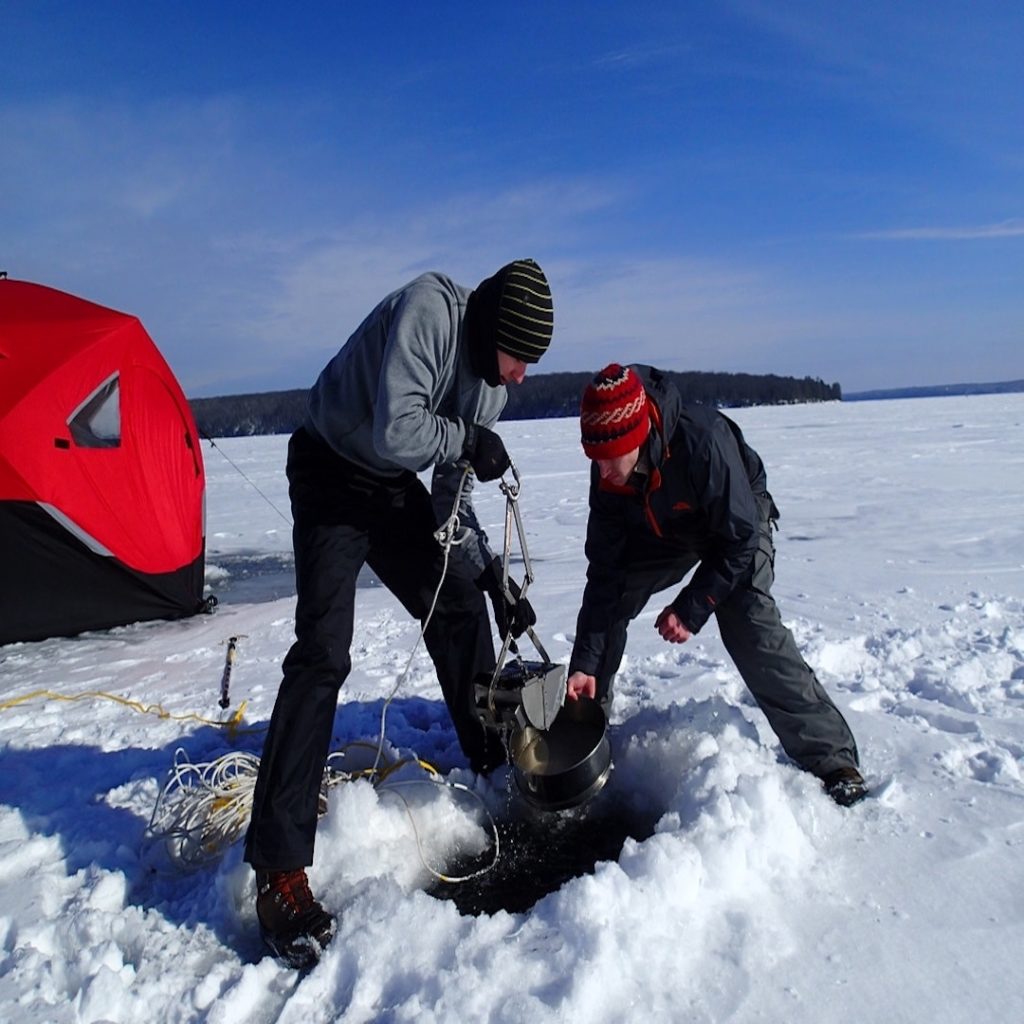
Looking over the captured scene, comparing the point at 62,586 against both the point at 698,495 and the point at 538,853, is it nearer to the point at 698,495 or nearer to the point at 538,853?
the point at 538,853

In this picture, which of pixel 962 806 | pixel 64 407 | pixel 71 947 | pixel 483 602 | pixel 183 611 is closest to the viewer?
pixel 71 947

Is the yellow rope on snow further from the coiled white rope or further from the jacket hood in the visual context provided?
the jacket hood

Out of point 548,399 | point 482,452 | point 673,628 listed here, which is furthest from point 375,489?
point 548,399

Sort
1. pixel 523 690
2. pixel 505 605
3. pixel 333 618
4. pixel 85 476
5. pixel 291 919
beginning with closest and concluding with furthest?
pixel 291 919, pixel 333 618, pixel 523 690, pixel 505 605, pixel 85 476

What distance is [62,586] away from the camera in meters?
5.43

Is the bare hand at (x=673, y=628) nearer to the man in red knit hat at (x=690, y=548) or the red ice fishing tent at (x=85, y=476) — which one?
the man in red knit hat at (x=690, y=548)

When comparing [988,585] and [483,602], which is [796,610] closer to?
[988,585]

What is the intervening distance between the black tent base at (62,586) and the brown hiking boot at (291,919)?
12.3 ft

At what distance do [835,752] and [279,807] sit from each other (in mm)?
1739

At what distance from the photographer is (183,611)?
19.8ft

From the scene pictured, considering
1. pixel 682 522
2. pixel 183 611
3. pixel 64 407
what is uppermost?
pixel 64 407

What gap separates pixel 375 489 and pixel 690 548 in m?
1.08

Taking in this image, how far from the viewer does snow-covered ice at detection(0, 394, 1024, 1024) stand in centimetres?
192

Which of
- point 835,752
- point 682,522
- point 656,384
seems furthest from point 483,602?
point 835,752
